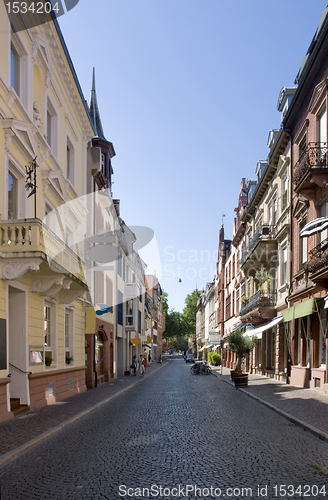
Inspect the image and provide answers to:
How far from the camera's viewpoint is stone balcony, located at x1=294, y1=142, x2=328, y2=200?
1784cm

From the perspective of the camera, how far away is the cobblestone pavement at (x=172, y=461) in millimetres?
5824

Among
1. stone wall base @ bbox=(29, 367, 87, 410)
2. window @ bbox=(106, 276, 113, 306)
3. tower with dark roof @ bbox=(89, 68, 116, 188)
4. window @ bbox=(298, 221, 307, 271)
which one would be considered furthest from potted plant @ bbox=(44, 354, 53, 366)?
tower with dark roof @ bbox=(89, 68, 116, 188)

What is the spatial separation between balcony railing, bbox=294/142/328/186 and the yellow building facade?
9.15 metres

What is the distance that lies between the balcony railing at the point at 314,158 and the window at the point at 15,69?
1047cm

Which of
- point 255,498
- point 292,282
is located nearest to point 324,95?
point 292,282

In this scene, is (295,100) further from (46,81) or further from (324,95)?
(46,81)

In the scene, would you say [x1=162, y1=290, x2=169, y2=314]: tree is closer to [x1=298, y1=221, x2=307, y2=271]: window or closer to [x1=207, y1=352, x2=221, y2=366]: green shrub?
[x1=207, y1=352, x2=221, y2=366]: green shrub

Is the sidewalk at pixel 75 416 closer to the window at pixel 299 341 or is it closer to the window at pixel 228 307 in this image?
the window at pixel 299 341

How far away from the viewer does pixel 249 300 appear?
1363 inches

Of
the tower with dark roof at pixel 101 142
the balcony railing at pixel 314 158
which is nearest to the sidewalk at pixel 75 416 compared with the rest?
the balcony railing at pixel 314 158

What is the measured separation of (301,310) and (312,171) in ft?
18.6

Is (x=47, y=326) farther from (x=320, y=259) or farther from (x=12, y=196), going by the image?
(x=320, y=259)

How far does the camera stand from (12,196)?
13539mm

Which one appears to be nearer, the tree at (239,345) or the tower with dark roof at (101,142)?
the tree at (239,345)
